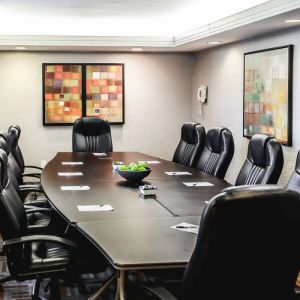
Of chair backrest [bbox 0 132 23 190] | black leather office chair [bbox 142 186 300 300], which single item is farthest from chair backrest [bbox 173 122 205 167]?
black leather office chair [bbox 142 186 300 300]

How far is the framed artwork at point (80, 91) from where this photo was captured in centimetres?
872

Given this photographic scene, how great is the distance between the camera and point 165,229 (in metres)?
2.92

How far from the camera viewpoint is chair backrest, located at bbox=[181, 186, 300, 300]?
1941 mm

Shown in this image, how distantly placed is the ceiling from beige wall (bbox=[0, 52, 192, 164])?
422 mm

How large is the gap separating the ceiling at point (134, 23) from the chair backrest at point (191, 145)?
1.09 metres

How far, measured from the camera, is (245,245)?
200 centimetres

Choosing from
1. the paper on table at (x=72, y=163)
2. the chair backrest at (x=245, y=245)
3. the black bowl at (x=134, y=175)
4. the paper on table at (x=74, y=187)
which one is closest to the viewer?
the chair backrest at (x=245, y=245)

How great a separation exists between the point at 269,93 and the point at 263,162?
224 centimetres

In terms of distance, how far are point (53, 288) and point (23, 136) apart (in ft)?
18.4

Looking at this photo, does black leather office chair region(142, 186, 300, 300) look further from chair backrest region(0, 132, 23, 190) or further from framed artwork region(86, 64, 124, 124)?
framed artwork region(86, 64, 124, 124)

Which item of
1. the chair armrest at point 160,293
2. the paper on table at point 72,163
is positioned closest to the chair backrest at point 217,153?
the paper on table at point 72,163

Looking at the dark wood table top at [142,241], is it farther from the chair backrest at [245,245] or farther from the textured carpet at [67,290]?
the textured carpet at [67,290]

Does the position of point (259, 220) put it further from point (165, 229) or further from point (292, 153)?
point (292, 153)

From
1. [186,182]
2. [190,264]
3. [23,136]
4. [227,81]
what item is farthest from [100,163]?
[190,264]
